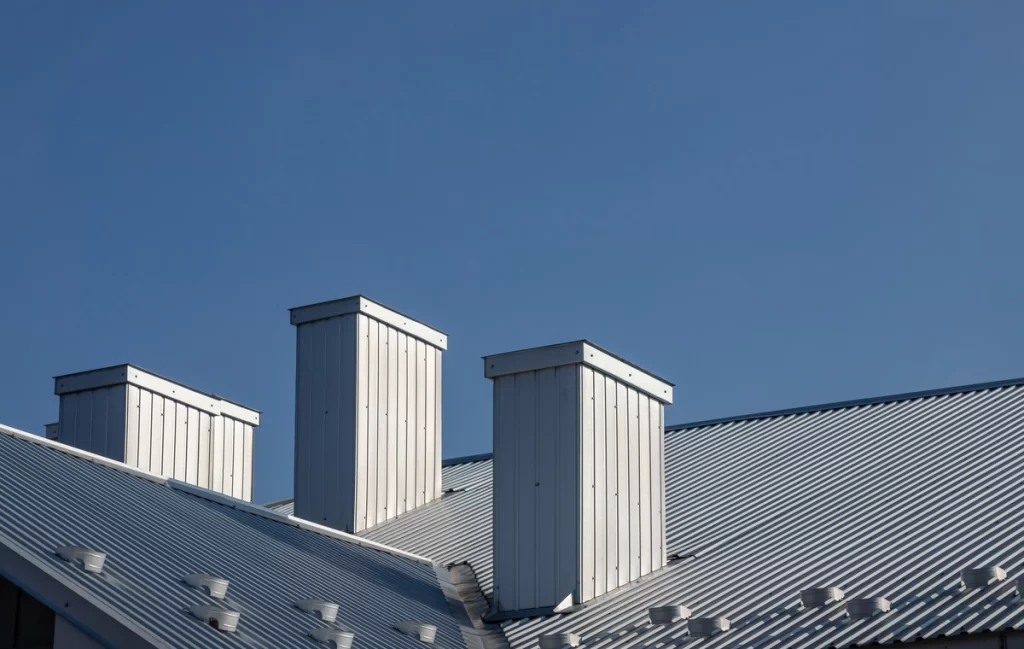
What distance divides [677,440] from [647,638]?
25.7 feet

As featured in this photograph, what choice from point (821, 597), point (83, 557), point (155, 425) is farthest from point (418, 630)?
point (155, 425)

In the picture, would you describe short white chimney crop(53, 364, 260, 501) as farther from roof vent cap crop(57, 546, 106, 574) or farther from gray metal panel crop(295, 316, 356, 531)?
roof vent cap crop(57, 546, 106, 574)

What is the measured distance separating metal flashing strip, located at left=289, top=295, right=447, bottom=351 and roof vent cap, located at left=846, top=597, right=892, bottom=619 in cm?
1028

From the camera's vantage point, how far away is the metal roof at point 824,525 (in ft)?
45.5

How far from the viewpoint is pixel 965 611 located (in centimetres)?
1285

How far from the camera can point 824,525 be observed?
55.2 ft

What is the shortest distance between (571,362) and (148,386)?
23.9ft

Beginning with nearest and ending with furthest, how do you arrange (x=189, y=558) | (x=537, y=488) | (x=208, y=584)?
1. (x=208, y=584)
2. (x=189, y=558)
3. (x=537, y=488)

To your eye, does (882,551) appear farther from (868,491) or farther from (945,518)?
(868,491)

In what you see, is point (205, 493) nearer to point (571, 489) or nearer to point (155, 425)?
point (571, 489)

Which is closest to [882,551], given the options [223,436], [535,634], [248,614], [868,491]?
[868,491]

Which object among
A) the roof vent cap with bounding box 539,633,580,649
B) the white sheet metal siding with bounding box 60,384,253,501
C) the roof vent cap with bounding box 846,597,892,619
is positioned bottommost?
the roof vent cap with bounding box 846,597,892,619

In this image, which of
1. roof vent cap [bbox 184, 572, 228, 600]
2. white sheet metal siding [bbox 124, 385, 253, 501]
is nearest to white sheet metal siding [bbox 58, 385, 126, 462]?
white sheet metal siding [bbox 124, 385, 253, 501]

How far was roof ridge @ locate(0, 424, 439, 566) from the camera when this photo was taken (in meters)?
15.6
